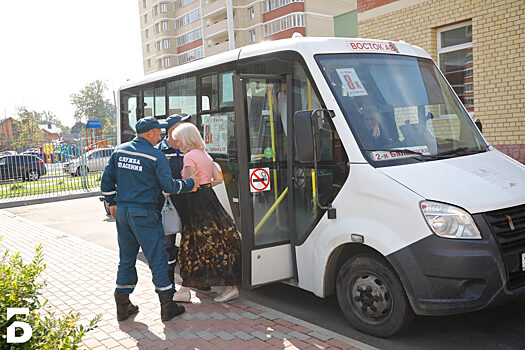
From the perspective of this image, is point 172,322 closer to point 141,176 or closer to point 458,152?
point 141,176

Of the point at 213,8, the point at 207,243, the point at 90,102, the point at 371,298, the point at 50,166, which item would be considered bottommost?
the point at 371,298

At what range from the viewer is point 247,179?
492 centimetres

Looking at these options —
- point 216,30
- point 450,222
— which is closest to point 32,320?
point 450,222

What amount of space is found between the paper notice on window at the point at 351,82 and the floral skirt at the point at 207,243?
1852mm

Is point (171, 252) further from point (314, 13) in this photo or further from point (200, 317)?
point (314, 13)

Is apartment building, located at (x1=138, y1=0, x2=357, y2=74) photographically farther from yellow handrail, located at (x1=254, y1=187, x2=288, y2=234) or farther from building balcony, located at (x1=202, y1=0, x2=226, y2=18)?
yellow handrail, located at (x1=254, y1=187, x2=288, y2=234)

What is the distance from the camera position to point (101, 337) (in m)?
4.49

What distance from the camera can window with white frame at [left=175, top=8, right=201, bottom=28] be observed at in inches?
2756

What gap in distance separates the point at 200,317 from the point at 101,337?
0.95 meters

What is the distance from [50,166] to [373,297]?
18.0 m

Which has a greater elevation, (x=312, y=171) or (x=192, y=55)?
(x=192, y=55)

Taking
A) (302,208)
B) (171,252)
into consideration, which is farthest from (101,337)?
(302,208)

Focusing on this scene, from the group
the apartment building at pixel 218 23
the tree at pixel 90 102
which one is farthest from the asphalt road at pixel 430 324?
the tree at pixel 90 102

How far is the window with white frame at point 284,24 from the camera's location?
5209cm
